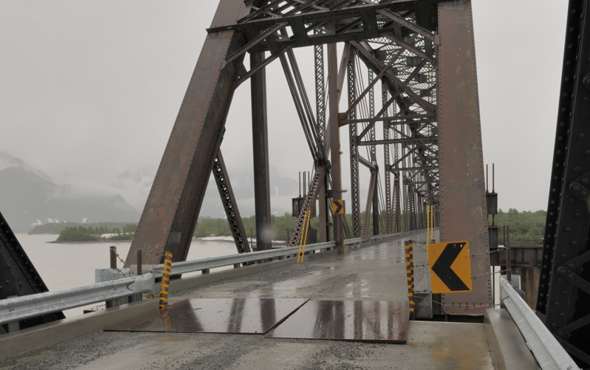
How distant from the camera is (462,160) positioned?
334 inches

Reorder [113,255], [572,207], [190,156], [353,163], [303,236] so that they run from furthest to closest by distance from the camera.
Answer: [353,163] → [303,236] → [190,156] → [113,255] → [572,207]

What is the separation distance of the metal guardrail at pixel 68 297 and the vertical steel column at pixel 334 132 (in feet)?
42.4

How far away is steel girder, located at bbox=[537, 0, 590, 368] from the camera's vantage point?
4.67 metres

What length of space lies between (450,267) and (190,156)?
18.7 feet

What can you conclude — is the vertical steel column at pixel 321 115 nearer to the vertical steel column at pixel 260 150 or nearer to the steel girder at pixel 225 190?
the vertical steel column at pixel 260 150

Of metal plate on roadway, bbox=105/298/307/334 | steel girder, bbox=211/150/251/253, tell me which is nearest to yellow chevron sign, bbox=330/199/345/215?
steel girder, bbox=211/150/251/253

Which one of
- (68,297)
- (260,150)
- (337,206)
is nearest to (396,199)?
(337,206)

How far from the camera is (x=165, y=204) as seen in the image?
9.88m

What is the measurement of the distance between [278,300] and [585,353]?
4643 mm

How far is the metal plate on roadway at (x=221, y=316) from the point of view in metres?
6.63

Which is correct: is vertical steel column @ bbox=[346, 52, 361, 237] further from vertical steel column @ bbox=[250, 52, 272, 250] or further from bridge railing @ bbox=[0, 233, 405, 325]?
bridge railing @ bbox=[0, 233, 405, 325]

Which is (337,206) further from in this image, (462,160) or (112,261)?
(112,261)

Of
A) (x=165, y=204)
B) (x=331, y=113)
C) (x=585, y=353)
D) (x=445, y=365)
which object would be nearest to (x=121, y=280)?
(x=165, y=204)

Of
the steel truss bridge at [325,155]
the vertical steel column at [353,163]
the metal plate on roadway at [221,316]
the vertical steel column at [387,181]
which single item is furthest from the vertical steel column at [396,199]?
the metal plate on roadway at [221,316]
